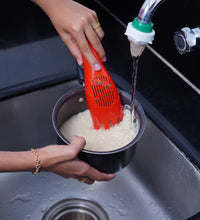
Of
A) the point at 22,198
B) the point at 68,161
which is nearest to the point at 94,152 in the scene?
the point at 68,161

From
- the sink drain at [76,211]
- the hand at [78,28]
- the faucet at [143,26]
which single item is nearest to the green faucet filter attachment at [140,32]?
the faucet at [143,26]

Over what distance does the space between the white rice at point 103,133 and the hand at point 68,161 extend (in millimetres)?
50

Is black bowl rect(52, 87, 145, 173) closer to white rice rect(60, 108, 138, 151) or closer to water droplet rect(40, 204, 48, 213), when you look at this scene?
white rice rect(60, 108, 138, 151)

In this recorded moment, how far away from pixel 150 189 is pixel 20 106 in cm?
35

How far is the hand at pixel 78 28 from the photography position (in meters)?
0.67

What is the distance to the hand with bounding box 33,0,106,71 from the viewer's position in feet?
2.20

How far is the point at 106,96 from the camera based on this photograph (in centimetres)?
67

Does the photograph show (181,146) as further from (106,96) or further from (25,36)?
(25,36)

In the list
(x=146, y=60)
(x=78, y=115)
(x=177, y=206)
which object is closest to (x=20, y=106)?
(x=78, y=115)

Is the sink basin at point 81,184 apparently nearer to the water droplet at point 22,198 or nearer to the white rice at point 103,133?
the water droplet at point 22,198

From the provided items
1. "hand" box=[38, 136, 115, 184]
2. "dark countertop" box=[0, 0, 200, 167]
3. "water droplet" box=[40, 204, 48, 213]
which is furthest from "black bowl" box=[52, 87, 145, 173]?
"water droplet" box=[40, 204, 48, 213]

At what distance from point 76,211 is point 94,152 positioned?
293mm

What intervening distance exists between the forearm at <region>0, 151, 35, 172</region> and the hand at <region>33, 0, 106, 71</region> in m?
0.19

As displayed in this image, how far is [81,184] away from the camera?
0.87m
